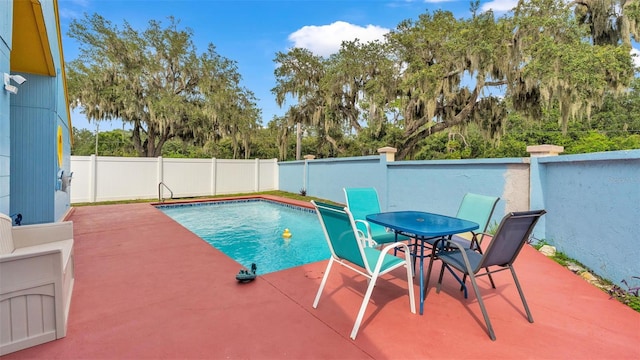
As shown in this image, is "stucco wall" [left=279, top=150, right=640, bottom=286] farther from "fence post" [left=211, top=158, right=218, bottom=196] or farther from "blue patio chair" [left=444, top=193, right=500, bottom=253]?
"fence post" [left=211, top=158, right=218, bottom=196]

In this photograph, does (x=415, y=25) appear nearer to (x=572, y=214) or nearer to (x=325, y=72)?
(x=325, y=72)

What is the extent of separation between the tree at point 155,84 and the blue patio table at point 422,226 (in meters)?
11.9

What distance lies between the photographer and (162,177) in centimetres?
1055

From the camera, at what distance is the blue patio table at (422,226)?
2248 millimetres

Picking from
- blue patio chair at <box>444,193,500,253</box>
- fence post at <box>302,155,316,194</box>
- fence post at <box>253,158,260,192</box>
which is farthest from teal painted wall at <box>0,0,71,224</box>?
fence post at <box>253,158,260,192</box>

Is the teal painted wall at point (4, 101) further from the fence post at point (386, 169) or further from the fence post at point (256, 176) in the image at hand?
the fence post at point (256, 176)

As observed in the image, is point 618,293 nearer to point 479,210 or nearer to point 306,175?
point 479,210

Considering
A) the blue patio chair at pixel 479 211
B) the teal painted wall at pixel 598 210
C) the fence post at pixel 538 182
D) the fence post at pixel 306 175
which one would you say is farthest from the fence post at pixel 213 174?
the teal painted wall at pixel 598 210

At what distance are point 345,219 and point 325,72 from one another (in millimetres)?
12224

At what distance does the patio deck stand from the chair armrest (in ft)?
1.57

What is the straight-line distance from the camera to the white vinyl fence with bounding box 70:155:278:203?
9164 mm

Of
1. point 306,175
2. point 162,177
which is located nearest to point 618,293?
point 306,175

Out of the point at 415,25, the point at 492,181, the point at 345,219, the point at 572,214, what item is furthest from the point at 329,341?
the point at 415,25

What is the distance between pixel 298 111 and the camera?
13695 mm
